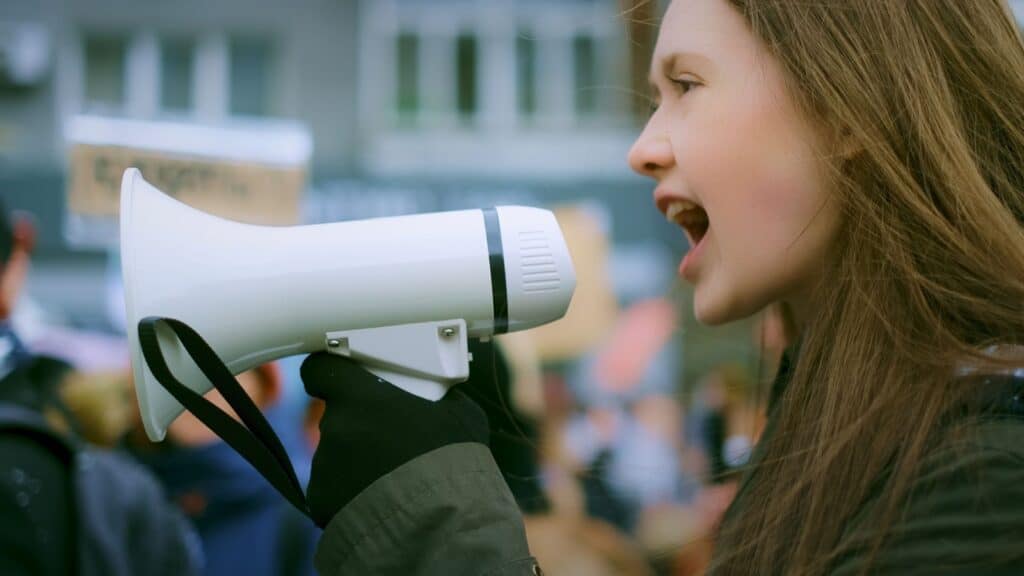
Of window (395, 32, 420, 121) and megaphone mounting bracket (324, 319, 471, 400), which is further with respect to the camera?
window (395, 32, 420, 121)

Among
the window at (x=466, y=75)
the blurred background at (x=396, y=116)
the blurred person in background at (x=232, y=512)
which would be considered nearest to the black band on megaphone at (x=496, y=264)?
the blurred person in background at (x=232, y=512)

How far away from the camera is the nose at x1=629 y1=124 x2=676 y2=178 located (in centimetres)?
119

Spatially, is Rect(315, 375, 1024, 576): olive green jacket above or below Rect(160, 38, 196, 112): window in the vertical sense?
below

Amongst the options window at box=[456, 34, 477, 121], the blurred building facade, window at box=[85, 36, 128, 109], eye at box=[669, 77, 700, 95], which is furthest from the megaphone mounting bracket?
window at box=[85, 36, 128, 109]

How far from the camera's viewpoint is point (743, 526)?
103 centimetres

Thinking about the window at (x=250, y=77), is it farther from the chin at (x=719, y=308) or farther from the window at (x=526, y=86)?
the chin at (x=719, y=308)

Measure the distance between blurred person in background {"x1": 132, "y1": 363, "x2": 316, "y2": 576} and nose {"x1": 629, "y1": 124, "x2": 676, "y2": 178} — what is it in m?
1.64

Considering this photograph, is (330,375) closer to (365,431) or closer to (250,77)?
(365,431)

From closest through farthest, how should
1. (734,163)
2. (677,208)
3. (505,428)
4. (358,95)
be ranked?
(734,163) < (677,208) < (505,428) < (358,95)

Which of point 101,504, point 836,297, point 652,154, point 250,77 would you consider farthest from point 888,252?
point 250,77

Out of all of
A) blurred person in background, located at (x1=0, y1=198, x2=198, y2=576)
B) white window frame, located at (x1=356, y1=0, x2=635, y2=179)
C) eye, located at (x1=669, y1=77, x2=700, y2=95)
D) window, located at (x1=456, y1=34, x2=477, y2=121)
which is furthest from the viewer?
window, located at (x1=456, y1=34, x2=477, y2=121)

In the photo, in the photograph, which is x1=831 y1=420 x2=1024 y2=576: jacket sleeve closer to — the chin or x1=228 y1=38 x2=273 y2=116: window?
the chin

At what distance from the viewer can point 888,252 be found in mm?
1011

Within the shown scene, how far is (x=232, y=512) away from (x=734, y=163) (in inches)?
79.2
